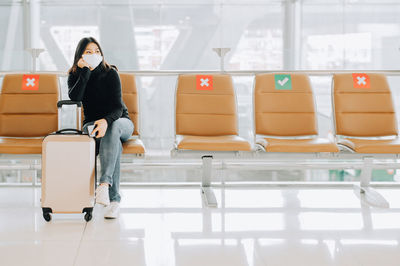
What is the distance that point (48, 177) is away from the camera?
2193 mm

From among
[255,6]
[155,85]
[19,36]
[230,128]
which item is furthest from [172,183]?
[19,36]

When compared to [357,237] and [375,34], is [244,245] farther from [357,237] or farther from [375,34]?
[375,34]

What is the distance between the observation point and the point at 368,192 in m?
2.89

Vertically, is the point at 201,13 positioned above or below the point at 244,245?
above

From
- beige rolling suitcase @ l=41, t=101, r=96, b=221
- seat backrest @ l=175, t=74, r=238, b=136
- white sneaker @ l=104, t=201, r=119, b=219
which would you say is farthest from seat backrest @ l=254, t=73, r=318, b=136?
beige rolling suitcase @ l=41, t=101, r=96, b=221

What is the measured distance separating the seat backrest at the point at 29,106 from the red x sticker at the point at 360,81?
214 cm

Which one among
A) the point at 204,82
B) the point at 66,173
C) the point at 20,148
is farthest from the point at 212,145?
the point at 20,148

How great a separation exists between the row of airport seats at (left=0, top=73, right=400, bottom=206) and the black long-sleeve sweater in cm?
35

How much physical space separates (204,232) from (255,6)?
772 cm

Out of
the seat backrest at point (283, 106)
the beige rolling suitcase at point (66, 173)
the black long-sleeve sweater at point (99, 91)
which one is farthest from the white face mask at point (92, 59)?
the seat backrest at point (283, 106)

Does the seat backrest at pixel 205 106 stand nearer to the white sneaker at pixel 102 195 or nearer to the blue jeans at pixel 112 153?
the blue jeans at pixel 112 153

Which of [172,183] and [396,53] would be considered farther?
[396,53]

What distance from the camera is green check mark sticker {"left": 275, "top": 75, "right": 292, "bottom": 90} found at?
3020mm

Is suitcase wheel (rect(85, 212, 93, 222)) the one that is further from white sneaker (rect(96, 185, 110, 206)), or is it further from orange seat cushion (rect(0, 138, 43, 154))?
orange seat cushion (rect(0, 138, 43, 154))
